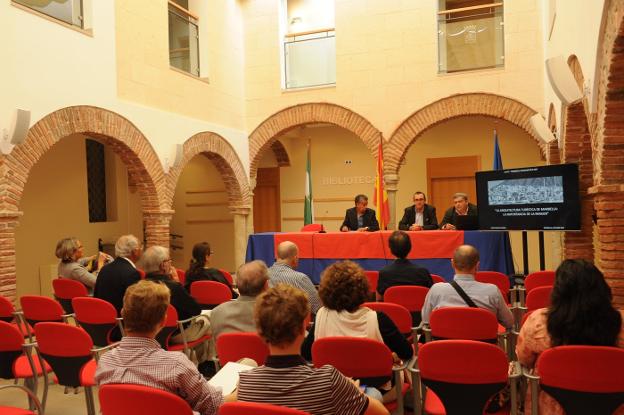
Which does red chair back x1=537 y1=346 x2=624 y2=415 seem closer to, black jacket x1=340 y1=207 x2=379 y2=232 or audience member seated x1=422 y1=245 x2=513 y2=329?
audience member seated x1=422 y1=245 x2=513 y2=329

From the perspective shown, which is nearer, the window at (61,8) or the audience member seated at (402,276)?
the audience member seated at (402,276)

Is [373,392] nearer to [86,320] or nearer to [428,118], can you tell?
[86,320]

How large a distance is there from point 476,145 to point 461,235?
5.24m

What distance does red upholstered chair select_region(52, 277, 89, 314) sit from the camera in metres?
5.33

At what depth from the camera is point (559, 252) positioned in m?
9.42

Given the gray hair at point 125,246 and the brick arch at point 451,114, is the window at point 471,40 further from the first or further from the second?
the gray hair at point 125,246

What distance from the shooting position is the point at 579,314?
2.38m

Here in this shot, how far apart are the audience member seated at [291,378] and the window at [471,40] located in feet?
27.9

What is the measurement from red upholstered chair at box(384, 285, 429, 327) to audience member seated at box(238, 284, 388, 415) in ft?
7.85

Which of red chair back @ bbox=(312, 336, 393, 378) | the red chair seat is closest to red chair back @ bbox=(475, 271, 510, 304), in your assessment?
red chair back @ bbox=(312, 336, 393, 378)

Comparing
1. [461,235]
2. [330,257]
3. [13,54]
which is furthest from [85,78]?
[461,235]

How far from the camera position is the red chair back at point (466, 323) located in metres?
3.19

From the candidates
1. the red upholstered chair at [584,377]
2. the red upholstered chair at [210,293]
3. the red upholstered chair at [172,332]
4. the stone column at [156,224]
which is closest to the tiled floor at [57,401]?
the red upholstered chair at [172,332]

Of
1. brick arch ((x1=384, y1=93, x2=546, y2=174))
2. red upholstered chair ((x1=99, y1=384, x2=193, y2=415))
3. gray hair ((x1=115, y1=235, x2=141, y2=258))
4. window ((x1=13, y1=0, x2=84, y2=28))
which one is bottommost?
red upholstered chair ((x1=99, y1=384, x2=193, y2=415))
